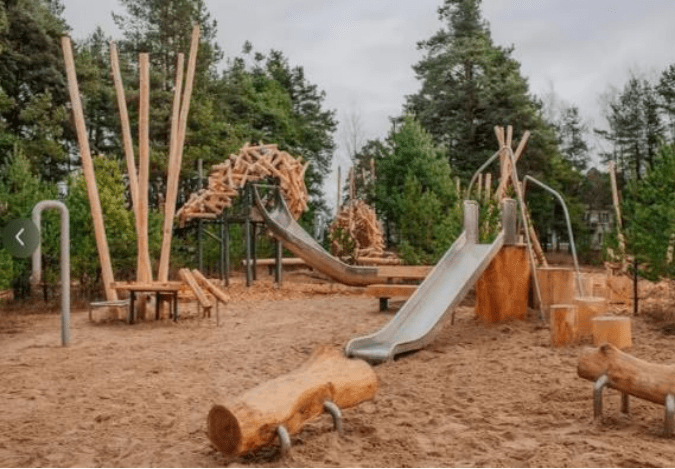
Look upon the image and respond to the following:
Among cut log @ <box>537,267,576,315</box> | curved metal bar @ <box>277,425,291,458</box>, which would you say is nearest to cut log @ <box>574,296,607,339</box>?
cut log @ <box>537,267,576,315</box>

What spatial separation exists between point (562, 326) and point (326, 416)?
12.2 ft

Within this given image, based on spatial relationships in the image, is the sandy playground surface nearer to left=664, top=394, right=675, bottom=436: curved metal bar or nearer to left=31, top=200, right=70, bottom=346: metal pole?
left=664, top=394, right=675, bottom=436: curved metal bar

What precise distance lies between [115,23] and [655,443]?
30.9 m

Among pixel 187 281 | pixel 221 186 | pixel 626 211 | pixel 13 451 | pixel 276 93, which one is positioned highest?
pixel 276 93

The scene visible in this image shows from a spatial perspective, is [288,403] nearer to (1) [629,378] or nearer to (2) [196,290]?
(1) [629,378]

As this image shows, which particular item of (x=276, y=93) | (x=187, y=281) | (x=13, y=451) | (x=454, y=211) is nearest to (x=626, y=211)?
(x=454, y=211)

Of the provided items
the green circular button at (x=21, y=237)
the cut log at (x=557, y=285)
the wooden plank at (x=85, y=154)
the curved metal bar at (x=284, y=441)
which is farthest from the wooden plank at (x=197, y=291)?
the curved metal bar at (x=284, y=441)

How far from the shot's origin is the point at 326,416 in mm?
5117

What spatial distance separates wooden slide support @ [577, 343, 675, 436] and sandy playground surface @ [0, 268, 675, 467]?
0.18 meters

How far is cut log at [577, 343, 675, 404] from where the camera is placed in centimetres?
468

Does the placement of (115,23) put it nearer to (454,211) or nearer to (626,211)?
(454,211)

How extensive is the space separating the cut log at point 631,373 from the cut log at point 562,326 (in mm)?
2805

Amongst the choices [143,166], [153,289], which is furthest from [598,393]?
[143,166]

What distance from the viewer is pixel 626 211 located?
35.7 feet
